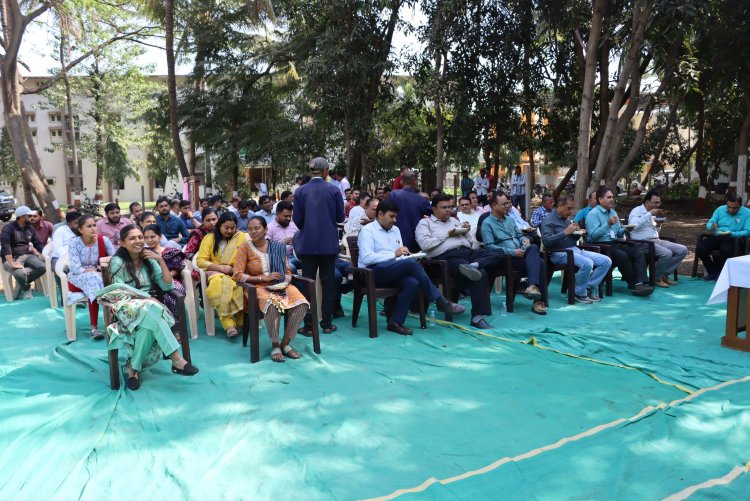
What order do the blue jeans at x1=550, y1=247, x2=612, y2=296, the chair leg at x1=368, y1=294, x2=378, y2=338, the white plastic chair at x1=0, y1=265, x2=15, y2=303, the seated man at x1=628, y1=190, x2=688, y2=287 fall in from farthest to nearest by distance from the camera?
the white plastic chair at x1=0, y1=265, x2=15, y2=303 < the seated man at x1=628, y1=190, x2=688, y2=287 < the blue jeans at x1=550, y1=247, x2=612, y2=296 < the chair leg at x1=368, y1=294, x2=378, y2=338

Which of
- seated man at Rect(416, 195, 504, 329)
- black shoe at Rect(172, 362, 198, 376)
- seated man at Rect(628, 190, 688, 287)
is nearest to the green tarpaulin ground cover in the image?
black shoe at Rect(172, 362, 198, 376)

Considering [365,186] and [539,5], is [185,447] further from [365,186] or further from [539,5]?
[365,186]

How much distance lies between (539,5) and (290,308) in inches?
461

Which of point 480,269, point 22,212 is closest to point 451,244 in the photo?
point 480,269

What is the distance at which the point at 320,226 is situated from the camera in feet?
19.2

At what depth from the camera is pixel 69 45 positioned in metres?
26.9

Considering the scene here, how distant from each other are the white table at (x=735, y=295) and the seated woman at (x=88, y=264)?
5.66 metres

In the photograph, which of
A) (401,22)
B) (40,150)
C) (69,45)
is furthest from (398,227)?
(40,150)

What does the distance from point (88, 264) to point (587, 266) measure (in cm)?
542

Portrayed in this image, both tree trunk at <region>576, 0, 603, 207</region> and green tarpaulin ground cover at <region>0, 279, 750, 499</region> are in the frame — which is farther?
tree trunk at <region>576, 0, 603, 207</region>

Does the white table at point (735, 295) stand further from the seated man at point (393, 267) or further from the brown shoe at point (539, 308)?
the seated man at point (393, 267)

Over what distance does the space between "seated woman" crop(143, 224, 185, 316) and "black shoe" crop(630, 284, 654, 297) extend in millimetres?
5241

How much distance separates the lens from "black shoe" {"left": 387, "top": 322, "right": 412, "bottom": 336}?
5836 millimetres

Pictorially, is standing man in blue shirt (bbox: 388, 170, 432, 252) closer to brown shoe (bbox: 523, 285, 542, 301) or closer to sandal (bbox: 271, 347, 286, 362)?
brown shoe (bbox: 523, 285, 542, 301)
